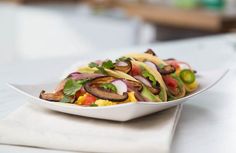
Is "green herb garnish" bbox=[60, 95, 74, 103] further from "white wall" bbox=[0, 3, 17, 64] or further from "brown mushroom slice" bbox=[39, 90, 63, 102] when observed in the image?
"white wall" bbox=[0, 3, 17, 64]

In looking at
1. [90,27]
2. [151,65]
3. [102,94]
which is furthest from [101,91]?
[90,27]

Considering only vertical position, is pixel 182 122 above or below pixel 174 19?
above

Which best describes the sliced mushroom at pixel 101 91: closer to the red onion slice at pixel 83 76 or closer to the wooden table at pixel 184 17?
the red onion slice at pixel 83 76

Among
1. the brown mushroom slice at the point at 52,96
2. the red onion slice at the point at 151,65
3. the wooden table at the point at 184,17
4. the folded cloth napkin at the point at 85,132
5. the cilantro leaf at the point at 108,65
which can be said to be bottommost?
the wooden table at the point at 184,17

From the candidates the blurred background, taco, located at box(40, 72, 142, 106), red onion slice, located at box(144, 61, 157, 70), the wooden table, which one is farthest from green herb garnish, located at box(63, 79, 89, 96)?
the blurred background

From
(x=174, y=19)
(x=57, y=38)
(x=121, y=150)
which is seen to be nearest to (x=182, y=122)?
(x=121, y=150)

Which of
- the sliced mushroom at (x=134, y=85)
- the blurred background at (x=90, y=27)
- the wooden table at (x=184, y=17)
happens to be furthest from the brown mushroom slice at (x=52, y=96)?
the blurred background at (x=90, y=27)

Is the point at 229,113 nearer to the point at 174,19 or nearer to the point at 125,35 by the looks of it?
the point at 174,19
